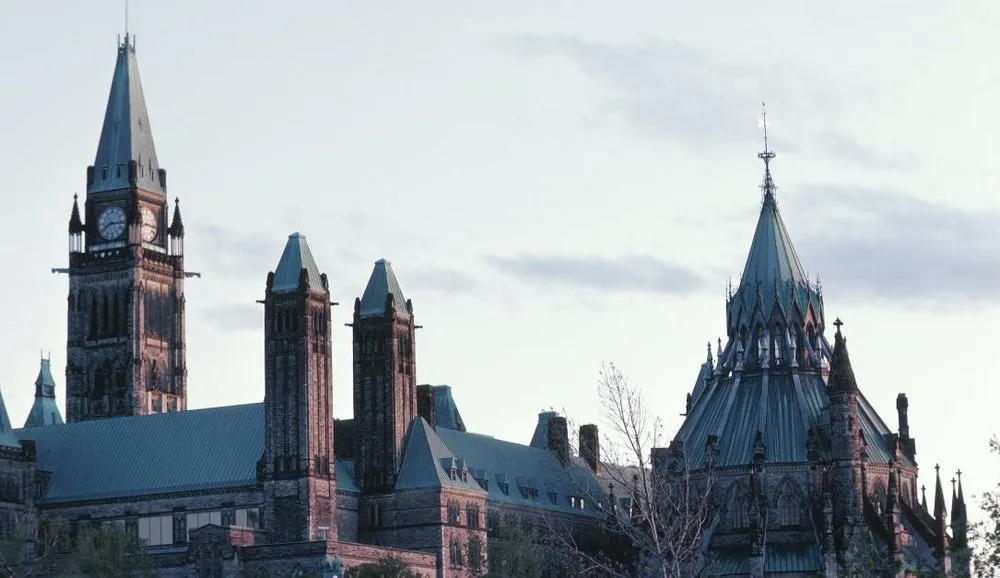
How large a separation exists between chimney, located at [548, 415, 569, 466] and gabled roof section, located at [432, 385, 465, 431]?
8.34m

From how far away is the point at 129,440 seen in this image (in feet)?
534

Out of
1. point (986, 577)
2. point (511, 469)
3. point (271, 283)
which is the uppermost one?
point (271, 283)

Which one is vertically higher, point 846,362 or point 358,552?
point 846,362

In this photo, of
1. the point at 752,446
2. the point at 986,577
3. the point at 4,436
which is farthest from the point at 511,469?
the point at 986,577

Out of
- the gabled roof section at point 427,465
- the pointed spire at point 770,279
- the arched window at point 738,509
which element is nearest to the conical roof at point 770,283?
the pointed spire at point 770,279

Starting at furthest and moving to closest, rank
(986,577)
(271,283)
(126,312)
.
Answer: (126,312) → (271,283) → (986,577)

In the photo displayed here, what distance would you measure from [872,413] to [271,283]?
49822 mm

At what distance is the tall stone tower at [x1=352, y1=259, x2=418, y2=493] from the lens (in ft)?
519

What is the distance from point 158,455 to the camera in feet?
525

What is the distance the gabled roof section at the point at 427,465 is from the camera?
156 meters

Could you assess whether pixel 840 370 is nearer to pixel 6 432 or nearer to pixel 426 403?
pixel 426 403

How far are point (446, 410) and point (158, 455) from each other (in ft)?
124

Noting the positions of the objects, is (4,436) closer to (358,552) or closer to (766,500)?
(358,552)

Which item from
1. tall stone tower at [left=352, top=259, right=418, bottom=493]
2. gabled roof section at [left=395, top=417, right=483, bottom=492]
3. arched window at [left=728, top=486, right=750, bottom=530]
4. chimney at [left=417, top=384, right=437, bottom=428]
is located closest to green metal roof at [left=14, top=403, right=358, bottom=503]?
tall stone tower at [left=352, top=259, right=418, bottom=493]
